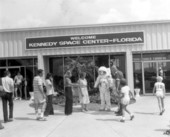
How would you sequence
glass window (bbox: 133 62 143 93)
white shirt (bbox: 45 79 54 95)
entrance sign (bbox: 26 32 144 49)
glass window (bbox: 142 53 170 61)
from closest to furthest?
1. white shirt (bbox: 45 79 54 95)
2. entrance sign (bbox: 26 32 144 49)
3. glass window (bbox: 142 53 170 61)
4. glass window (bbox: 133 62 143 93)

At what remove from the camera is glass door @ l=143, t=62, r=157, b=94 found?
56.6 feet

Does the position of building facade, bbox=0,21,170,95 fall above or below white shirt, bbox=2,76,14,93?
above

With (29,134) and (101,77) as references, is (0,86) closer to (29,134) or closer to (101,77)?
(29,134)

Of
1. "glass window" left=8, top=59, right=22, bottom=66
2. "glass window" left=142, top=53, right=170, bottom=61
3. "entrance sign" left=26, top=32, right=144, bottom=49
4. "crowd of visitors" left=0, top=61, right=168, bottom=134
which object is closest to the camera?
"crowd of visitors" left=0, top=61, right=168, bottom=134

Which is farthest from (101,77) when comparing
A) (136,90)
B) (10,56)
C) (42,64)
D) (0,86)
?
(10,56)

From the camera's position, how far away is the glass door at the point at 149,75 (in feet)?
56.6

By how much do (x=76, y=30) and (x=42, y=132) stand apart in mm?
10170

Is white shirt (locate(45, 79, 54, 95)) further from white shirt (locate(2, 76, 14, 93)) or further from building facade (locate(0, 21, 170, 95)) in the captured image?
building facade (locate(0, 21, 170, 95))

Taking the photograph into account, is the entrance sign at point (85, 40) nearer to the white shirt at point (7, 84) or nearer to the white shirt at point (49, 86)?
the white shirt at point (49, 86)

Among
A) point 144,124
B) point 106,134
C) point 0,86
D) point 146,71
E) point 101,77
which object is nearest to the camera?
point 106,134

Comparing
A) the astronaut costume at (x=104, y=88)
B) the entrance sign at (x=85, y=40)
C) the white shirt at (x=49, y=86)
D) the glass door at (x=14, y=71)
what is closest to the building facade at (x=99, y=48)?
the entrance sign at (x=85, y=40)

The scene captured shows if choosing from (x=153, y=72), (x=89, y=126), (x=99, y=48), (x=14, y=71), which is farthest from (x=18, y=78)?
(x=89, y=126)

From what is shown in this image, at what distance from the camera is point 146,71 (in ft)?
56.9

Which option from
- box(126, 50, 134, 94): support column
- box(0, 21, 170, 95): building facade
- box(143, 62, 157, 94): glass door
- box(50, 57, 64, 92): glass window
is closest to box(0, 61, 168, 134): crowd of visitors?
box(0, 21, 170, 95): building facade
